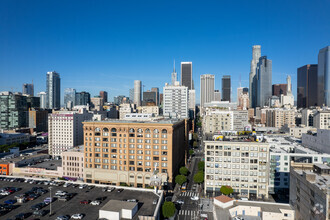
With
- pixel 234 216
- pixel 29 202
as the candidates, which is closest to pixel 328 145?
pixel 234 216

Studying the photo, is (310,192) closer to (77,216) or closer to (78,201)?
(77,216)

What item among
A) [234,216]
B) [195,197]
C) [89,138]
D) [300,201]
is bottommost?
[195,197]

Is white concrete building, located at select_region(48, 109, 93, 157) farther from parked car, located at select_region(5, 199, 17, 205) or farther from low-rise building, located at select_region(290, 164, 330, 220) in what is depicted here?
low-rise building, located at select_region(290, 164, 330, 220)

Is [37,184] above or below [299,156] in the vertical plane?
below

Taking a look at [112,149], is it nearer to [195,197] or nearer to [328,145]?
[195,197]

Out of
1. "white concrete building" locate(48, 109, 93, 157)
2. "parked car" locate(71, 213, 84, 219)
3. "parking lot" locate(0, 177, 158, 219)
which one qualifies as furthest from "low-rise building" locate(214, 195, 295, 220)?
"white concrete building" locate(48, 109, 93, 157)

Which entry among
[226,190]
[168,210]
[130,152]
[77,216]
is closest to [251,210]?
[168,210]

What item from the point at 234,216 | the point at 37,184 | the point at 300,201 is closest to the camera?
the point at 300,201
